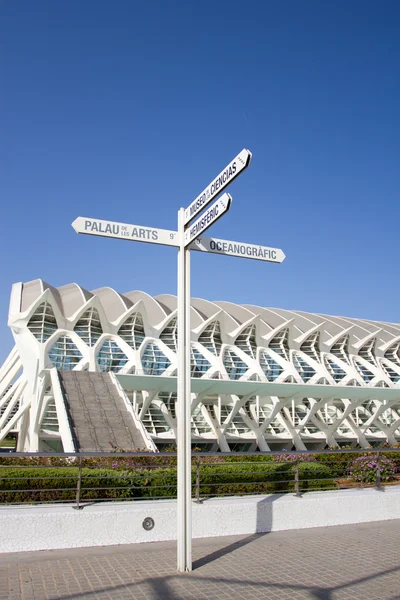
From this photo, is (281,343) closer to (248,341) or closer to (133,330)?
(248,341)

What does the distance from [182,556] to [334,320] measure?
53647 mm

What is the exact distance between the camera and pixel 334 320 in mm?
57094

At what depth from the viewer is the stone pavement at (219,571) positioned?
5043 mm

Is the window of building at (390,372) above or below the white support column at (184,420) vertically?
above

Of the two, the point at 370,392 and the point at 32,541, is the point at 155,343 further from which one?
the point at 32,541

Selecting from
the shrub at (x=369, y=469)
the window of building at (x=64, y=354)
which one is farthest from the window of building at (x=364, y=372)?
the shrub at (x=369, y=469)

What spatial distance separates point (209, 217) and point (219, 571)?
4168 mm

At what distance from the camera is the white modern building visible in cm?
2317

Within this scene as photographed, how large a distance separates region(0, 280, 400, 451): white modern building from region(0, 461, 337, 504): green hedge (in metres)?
8.82

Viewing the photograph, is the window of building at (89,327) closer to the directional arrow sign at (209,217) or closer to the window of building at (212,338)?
the window of building at (212,338)

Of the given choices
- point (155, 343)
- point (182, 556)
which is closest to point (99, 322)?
point (155, 343)

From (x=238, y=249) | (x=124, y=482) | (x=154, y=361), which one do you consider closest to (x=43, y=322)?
(x=154, y=361)

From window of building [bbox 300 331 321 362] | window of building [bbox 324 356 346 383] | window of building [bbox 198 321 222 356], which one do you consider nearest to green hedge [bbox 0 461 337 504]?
window of building [bbox 198 321 222 356]

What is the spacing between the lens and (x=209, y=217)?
6.04 metres
